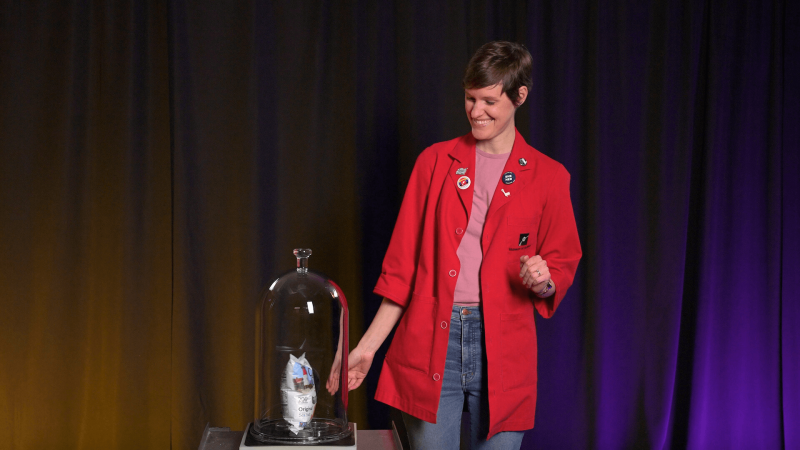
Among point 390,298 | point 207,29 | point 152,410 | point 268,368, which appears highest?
point 207,29

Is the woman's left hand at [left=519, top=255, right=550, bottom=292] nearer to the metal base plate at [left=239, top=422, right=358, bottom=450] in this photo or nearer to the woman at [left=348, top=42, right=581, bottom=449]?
the woman at [left=348, top=42, right=581, bottom=449]

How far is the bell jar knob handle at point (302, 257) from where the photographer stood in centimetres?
135

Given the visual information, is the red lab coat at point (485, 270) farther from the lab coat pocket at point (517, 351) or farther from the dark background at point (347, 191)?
the dark background at point (347, 191)

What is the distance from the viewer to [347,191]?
2918mm

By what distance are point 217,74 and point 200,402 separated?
152cm

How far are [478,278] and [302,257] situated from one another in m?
0.46

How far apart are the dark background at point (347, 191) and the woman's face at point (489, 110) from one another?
1.32 metres

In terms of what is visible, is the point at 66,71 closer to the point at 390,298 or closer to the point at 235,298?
the point at 235,298

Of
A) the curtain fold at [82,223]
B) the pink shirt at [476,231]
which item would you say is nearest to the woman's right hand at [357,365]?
the pink shirt at [476,231]

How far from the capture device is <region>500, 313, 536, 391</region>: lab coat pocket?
1.56 m

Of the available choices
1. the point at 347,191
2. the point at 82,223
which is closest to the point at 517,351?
the point at 347,191

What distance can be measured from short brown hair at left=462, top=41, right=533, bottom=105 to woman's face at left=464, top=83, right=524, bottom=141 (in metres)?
0.01

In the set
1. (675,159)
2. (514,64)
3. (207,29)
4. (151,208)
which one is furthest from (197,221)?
(675,159)

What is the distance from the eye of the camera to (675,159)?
309cm
